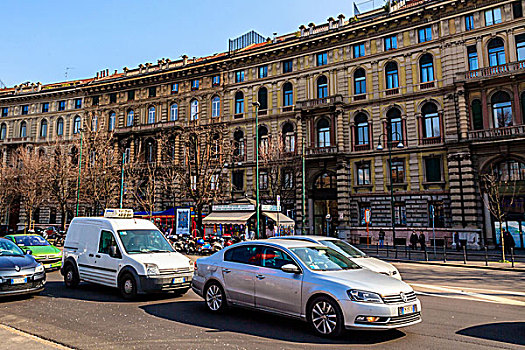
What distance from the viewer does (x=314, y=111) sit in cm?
3681

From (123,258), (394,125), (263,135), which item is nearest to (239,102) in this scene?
(263,135)

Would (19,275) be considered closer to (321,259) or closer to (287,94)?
(321,259)

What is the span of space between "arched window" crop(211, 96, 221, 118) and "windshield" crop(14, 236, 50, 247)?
27.6 metres

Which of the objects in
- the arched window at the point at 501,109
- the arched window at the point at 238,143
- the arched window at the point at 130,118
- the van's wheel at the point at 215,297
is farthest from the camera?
the arched window at the point at 130,118

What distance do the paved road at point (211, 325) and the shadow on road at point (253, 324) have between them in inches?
0.6

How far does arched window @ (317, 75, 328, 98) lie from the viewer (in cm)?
3738

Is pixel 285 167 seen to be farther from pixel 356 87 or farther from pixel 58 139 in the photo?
pixel 58 139

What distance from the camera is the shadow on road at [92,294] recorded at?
9.81 m

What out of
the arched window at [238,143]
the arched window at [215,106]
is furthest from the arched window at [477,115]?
the arched window at [215,106]

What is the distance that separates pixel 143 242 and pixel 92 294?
6.24ft

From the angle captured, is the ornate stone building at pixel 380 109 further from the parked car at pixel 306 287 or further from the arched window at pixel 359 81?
the parked car at pixel 306 287

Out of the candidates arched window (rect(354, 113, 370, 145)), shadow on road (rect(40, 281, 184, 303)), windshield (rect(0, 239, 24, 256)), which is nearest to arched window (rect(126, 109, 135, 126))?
arched window (rect(354, 113, 370, 145))

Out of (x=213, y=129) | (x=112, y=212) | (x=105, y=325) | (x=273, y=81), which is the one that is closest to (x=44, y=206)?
(x=213, y=129)

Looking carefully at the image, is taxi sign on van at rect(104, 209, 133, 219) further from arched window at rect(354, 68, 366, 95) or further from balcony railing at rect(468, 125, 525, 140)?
arched window at rect(354, 68, 366, 95)
